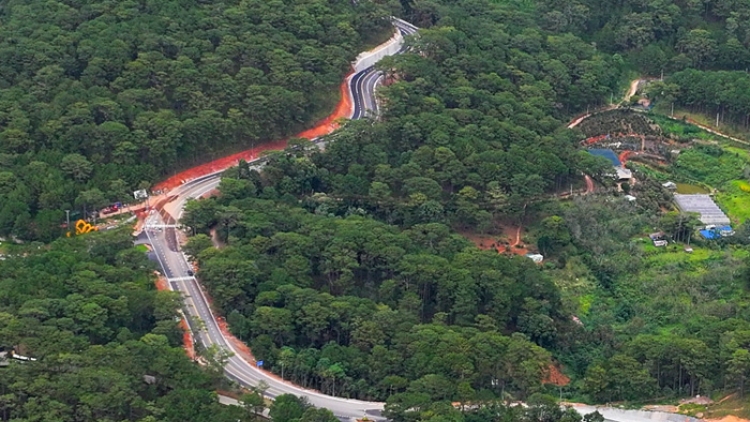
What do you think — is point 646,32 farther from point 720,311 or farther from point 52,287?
point 52,287

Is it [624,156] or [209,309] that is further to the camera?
[624,156]

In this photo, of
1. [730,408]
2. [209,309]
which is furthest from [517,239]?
[730,408]

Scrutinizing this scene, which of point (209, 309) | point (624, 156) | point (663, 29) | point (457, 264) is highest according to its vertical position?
point (663, 29)

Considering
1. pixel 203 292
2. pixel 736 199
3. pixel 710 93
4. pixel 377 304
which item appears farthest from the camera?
pixel 710 93

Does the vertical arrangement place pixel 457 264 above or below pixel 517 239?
below

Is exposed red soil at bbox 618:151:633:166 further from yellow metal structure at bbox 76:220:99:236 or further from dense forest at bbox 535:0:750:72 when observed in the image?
yellow metal structure at bbox 76:220:99:236

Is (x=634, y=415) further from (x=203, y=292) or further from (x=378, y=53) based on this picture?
(x=378, y=53)

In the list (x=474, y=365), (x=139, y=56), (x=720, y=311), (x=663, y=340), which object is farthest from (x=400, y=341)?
(x=139, y=56)
